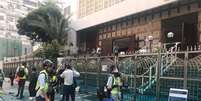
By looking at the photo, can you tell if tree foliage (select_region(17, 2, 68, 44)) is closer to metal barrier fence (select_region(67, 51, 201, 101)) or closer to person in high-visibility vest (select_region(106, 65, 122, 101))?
metal barrier fence (select_region(67, 51, 201, 101))

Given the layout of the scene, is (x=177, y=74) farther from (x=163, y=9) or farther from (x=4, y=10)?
(x=4, y=10)

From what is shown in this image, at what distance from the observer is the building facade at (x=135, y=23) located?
2056cm

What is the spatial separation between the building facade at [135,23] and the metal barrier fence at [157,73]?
12.9 feet

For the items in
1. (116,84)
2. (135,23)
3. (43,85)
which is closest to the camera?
(43,85)

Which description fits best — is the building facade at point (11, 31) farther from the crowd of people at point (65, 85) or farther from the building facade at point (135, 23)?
the crowd of people at point (65, 85)

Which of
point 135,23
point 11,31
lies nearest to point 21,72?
point 135,23

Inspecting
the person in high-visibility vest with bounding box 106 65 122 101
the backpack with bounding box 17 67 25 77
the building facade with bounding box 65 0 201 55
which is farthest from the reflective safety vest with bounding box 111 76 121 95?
the backpack with bounding box 17 67 25 77

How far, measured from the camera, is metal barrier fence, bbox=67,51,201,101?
11.3 m

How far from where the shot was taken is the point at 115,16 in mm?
25531

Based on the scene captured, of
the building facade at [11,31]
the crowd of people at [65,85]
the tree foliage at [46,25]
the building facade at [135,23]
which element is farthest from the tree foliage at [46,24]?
the building facade at [11,31]

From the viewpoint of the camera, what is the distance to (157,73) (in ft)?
41.1

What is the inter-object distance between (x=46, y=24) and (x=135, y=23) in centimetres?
1133

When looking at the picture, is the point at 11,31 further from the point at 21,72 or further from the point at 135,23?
the point at 21,72

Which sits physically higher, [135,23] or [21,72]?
[135,23]
